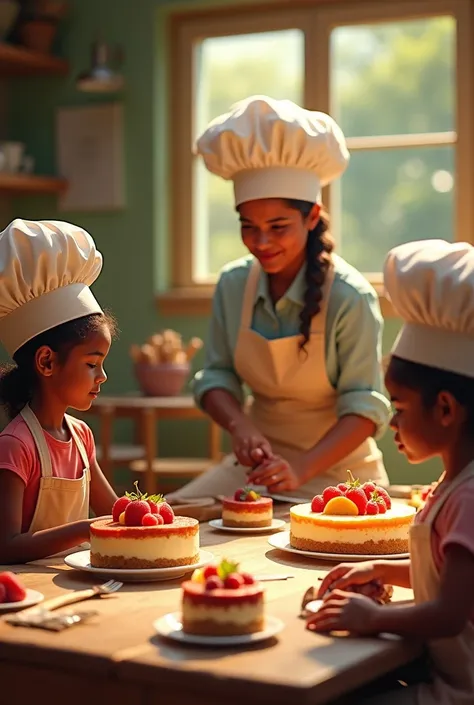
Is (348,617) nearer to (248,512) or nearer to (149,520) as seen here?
(149,520)

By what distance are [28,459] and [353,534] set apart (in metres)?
0.67

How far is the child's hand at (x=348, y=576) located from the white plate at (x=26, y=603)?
450 mm

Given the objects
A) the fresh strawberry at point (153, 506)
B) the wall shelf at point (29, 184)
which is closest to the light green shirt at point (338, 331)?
the fresh strawberry at point (153, 506)

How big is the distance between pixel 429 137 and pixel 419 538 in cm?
391

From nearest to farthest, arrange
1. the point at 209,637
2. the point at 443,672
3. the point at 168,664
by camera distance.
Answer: the point at 168,664, the point at 209,637, the point at 443,672

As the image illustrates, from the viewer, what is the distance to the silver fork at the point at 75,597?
1749 mm

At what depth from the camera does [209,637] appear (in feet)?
5.27

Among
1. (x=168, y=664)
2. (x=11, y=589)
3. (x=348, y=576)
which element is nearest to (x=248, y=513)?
(x=348, y=576)

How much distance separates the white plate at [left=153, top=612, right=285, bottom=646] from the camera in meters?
1.58

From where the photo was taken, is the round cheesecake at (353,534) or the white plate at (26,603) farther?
the round cheesecake at (353,534)

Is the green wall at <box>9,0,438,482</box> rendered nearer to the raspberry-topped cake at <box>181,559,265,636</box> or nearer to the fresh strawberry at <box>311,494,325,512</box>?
the fresh strawberry at <box>311,494,325,512</box>

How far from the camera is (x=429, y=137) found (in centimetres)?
546

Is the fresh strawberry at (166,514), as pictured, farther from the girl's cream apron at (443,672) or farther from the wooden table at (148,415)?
the wooden table at (148,415)

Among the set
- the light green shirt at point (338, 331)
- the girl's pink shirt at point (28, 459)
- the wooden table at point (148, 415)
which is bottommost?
the wooden table at point (148, 415)
